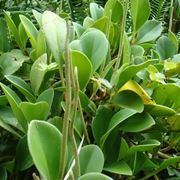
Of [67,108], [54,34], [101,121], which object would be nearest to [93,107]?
[101,121]

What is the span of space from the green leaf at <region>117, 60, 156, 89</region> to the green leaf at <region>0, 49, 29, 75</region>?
0.19m

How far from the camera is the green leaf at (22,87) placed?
0.65 m

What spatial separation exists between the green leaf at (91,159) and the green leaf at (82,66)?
0.13 m

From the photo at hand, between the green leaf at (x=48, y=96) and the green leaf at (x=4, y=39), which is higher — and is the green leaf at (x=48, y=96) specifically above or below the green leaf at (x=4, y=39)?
below

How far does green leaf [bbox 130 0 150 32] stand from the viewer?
33.1 inches

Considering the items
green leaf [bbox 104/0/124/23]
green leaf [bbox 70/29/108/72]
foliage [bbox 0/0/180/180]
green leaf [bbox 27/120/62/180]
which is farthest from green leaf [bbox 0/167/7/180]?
green leaf [bbox 104/0/124/23]

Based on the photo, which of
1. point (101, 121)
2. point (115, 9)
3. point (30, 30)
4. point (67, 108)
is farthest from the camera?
point (115, 9)

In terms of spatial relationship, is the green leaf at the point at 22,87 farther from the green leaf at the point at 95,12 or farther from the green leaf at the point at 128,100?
the green leaf at the point at 95,12

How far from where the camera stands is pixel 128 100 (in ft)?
2.18

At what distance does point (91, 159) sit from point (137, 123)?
126 mm

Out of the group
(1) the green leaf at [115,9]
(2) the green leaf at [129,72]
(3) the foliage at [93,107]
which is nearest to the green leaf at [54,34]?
(3) the foliage at [93,107]

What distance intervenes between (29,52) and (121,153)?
11.6 inches

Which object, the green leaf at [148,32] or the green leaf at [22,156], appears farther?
the green leaf at [148,32]

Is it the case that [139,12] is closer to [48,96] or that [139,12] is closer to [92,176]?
[48,96]
